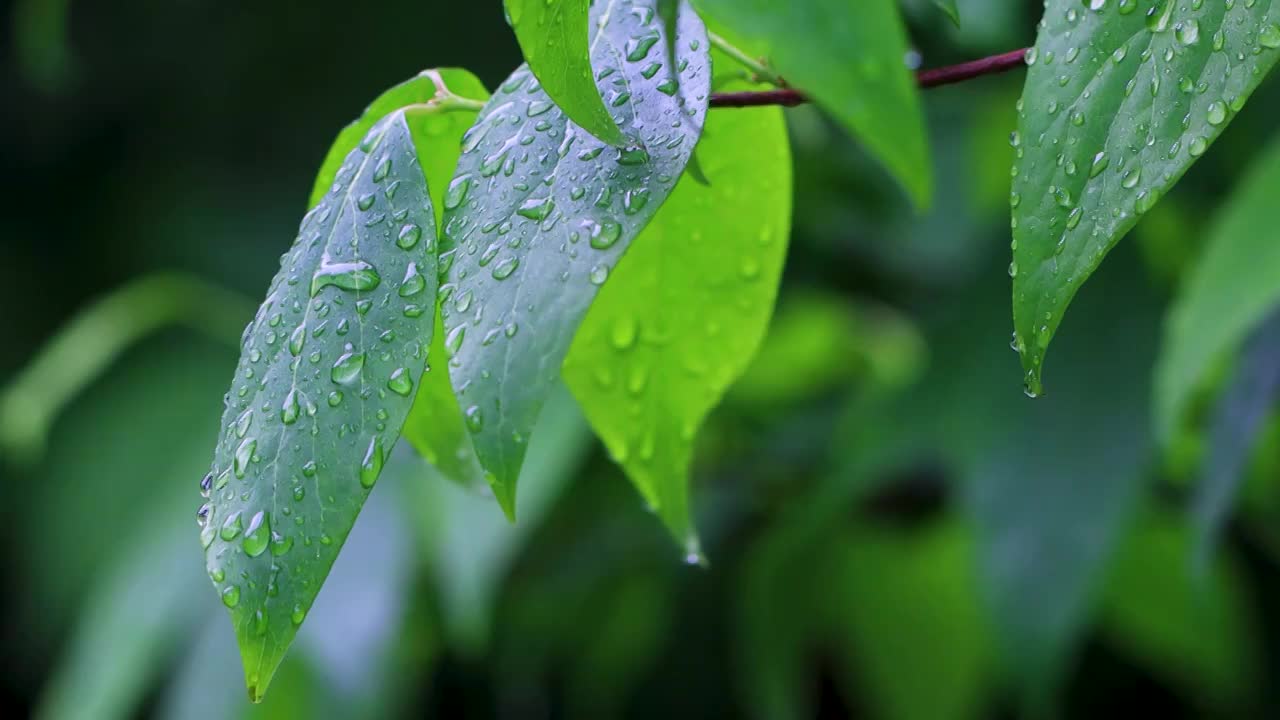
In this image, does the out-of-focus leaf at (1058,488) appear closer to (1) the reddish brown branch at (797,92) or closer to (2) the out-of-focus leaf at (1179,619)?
(2) the out-of-focus leaf at (1179,619)

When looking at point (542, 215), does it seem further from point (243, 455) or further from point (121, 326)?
point (121, 326)

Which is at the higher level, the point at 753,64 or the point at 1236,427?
the point at 753,64

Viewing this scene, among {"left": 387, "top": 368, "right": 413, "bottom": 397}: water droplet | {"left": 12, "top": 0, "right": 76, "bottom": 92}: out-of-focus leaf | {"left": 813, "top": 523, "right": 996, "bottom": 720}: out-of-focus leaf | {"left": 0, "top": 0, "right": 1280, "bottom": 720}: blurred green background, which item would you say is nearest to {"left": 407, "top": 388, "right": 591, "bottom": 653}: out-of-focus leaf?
{"left": 0, "top": 0, "right": 1280, "bottom": 720}: blurred green background

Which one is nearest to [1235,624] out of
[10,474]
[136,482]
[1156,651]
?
[1156,651]

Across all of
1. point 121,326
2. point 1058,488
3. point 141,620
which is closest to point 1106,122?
point 1058,488

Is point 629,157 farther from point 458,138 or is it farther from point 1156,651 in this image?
point 1156,651

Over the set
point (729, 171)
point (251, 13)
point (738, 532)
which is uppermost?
point (729, 171)
